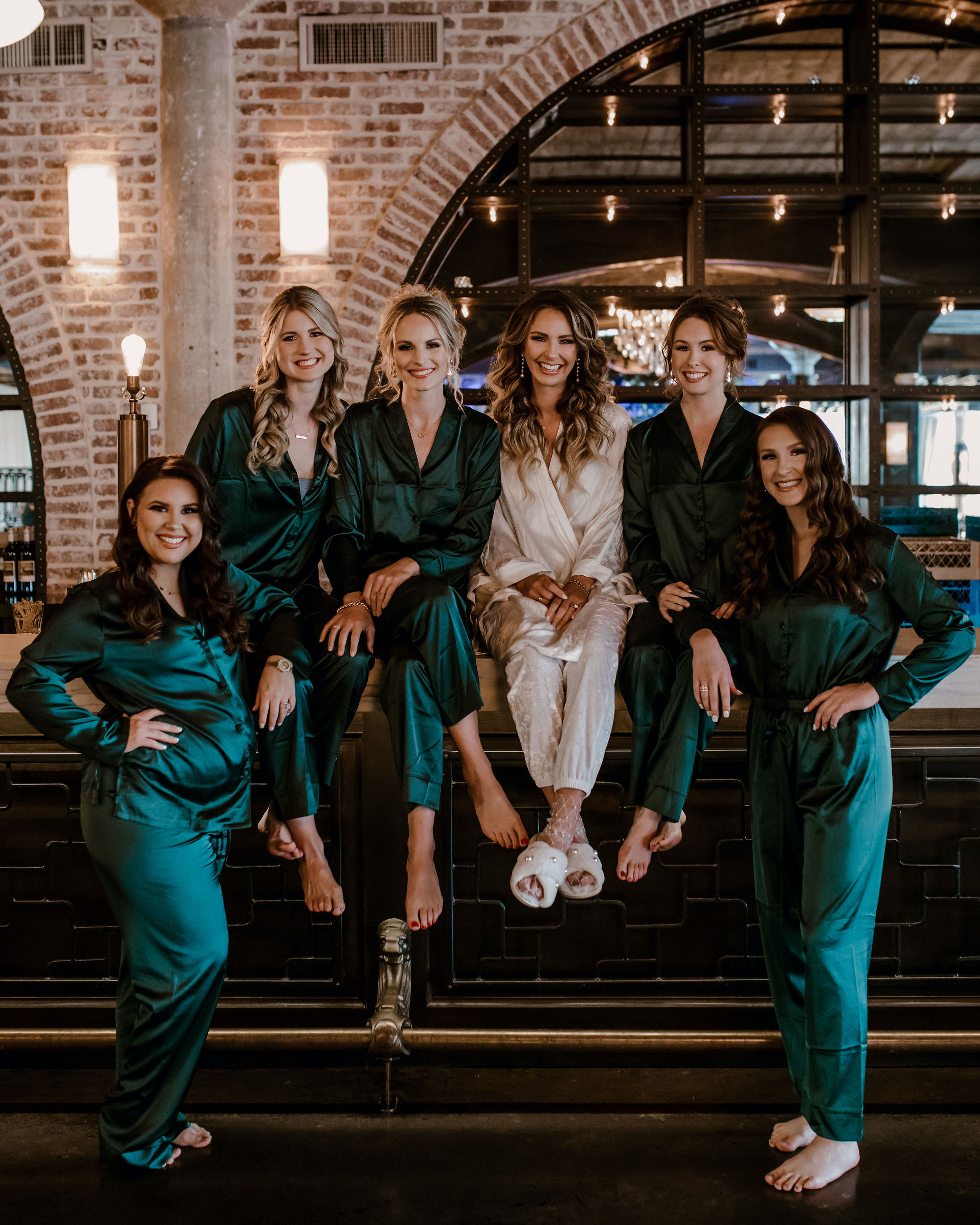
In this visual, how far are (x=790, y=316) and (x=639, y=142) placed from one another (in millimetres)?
1129

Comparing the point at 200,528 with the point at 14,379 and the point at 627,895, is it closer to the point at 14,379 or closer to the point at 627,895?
the point at 627,895

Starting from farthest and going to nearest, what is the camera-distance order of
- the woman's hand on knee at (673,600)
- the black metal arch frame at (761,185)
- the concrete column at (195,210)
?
the black metal arch frame at (761,185) → the concrete column at (195,210) → the woman's hand on knee at (673,600)

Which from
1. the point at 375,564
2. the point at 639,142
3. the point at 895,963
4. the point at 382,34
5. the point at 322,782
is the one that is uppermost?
the point at 382,34

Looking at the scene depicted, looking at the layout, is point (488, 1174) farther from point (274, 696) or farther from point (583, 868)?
point (274, 696)

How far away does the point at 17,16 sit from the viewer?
1.97m

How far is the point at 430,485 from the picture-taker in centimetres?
282

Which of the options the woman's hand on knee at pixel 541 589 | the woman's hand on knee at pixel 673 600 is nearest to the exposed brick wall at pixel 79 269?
the woman's hand on knee at pixel 541 589

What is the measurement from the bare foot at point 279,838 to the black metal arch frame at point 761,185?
330 centimetres

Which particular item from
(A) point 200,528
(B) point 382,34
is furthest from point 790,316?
(A) point 200,528

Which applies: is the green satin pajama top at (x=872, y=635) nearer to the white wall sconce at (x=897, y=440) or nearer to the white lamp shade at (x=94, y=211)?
the white wall sconce at (x=897, y=440)

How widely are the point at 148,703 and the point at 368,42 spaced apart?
4.01 metres

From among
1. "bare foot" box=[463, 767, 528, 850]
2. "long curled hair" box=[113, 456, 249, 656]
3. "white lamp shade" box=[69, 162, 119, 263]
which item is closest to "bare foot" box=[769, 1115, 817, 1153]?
"bare foot" box=[463, 767, 528, 850]

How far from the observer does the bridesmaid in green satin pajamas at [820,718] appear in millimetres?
2225

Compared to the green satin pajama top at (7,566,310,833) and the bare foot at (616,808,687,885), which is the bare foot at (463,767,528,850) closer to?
the bare foot at (616,808,687,885)
